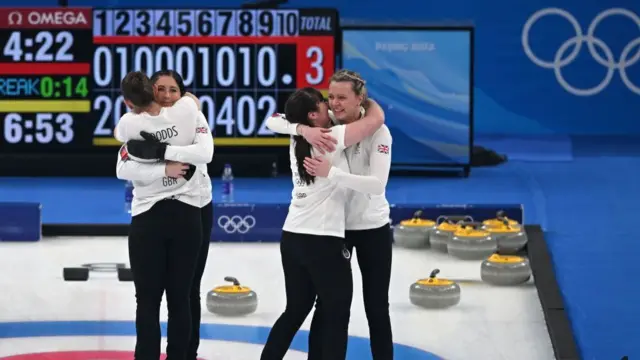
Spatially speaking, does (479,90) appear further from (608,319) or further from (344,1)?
(608,319)

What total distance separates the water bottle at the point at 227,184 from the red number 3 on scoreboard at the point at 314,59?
130 cm

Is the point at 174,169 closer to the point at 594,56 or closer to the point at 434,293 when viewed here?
the point at 434,293

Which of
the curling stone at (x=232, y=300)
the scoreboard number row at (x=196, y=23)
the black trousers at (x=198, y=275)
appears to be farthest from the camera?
the scoreboard number row at (x=196, y=23)

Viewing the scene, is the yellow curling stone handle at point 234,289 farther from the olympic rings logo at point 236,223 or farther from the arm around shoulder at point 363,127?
the arm around shoulder at point 363,127

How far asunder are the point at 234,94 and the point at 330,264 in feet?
31.8

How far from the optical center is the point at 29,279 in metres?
9.96

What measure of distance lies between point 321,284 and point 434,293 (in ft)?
10.5

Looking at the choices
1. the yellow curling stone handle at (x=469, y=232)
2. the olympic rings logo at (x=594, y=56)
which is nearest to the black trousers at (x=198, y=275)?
the yellow curling stone handle at (x=469, y=232)

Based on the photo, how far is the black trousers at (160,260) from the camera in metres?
6.21

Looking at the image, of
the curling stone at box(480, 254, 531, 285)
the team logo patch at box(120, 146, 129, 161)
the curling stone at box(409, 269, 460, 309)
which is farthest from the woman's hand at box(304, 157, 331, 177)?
the curling stone at box(480, 254, 531, 285)

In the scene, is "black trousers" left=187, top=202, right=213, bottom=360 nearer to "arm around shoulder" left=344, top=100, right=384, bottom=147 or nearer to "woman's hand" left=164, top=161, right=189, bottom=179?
"woman's hand" left=164, top=161, right=189, bottom=179

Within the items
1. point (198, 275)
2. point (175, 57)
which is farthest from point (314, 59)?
point (198, 275)

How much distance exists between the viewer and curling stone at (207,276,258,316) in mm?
8663

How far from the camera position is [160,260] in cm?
623
